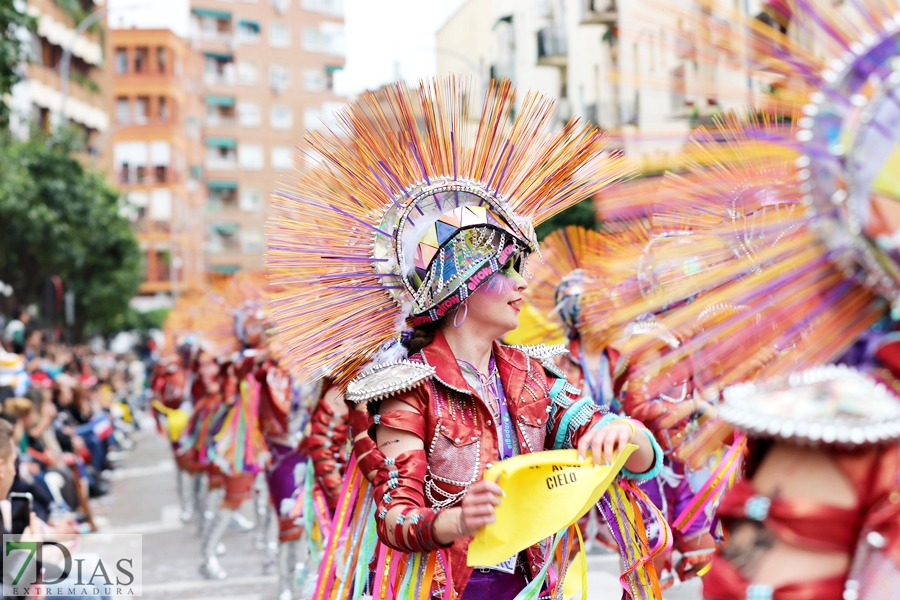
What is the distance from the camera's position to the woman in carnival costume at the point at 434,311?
311 centimetres

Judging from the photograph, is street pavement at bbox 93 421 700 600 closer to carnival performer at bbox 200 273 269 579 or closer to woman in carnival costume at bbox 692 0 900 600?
carnival performer at bbox 200 273 269 579

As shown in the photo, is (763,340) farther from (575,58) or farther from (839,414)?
(575,58)

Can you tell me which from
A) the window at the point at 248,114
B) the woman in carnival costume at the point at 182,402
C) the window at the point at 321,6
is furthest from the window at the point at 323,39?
the woman in carnival costume at the point at 182,402

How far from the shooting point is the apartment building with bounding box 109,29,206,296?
253ft

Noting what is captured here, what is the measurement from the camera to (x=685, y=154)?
2277 millimetres

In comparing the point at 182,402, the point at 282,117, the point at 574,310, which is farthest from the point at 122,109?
the point at 574,310

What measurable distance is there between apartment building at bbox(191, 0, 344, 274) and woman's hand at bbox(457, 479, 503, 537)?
7952 cm

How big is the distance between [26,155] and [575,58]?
43.5 ft

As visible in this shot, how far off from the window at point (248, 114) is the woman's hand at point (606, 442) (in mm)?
84713

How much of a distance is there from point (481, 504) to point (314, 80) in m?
88.9

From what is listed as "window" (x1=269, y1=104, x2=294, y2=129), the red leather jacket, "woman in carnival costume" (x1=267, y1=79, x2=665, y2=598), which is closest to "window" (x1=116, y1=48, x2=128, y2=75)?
"window" (x1=269, y1=104, x2=294, y2=129)

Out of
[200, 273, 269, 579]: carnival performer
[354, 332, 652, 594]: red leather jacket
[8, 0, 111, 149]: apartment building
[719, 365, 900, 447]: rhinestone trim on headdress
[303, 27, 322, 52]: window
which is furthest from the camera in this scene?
[303, 27, 322, 52]: window

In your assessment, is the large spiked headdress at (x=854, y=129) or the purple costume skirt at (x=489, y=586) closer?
the large spiked headdress at (x=854, y=129)

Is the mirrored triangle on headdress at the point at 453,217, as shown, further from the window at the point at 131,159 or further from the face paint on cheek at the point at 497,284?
the window at the point at 131,159
